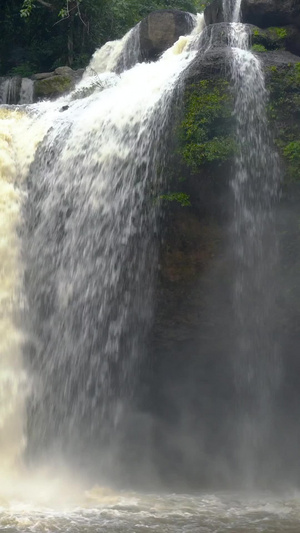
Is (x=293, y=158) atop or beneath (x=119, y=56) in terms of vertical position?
beneath

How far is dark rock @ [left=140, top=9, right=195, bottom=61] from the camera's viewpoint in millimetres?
16031

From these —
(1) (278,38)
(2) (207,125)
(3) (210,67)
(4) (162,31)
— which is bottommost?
(2) (207,125)

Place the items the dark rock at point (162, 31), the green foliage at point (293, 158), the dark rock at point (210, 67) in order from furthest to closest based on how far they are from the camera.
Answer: the dark rock at point (162, 31) < the dark rock at point (210, 67) < the green foliage at point (293, 158)

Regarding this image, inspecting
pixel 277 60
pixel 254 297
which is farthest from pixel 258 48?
pixel 254 297

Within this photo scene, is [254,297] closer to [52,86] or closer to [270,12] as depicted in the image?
[270,12]

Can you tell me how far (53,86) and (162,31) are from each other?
298 centimetres

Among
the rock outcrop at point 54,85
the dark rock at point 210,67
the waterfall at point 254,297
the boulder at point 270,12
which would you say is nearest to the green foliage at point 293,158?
the waterfall at point 254,297

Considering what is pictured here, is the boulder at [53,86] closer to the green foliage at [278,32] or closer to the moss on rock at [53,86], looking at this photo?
the moss on rock at [53,86]

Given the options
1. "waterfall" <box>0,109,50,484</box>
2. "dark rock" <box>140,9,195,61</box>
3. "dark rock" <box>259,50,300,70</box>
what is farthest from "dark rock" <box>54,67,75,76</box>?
"dark rock" <box>259,50,300,70</box>

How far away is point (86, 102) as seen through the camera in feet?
35.8

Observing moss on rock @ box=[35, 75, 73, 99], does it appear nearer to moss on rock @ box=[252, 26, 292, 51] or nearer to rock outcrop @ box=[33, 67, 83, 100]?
rock outcrop @ box=[33, 67, 83, 100]

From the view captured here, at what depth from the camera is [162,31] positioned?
52.9 ft

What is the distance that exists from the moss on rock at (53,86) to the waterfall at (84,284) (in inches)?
271

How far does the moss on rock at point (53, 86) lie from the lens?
53.0 feet
